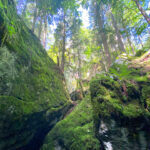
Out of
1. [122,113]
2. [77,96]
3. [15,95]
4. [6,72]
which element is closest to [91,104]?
[122,113]

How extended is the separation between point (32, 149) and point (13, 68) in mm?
4533

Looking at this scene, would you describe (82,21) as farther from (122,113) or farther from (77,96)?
(122,113)

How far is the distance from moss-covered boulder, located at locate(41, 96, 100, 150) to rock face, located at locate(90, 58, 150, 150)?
5.50ft

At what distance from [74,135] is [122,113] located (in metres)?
3.57

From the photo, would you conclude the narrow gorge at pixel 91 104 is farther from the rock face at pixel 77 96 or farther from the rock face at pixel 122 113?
the rock face at pixel 77 96

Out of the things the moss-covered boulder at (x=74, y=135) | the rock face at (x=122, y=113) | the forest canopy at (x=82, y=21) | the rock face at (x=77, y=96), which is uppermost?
the forest canopy at (x=82, y=21)

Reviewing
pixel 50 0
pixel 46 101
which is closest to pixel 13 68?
pixel 46 101

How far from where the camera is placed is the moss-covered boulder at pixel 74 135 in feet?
16.1

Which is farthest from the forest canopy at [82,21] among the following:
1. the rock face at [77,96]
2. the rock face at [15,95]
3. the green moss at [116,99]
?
the rock face at [15,95]

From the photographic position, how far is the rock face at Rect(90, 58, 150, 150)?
9.49 feet

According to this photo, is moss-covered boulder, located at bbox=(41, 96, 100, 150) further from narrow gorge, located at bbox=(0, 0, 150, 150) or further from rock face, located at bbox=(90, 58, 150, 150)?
rock face, located at bbox=(90, 58, 150, 150)

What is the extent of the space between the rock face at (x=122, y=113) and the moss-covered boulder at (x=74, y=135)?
1.68 metres

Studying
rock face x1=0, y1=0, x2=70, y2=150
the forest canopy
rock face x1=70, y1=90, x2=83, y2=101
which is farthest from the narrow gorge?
rock face x1=70, y1=90, x2=83, y2=101

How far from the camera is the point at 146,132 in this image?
2.83 meters
